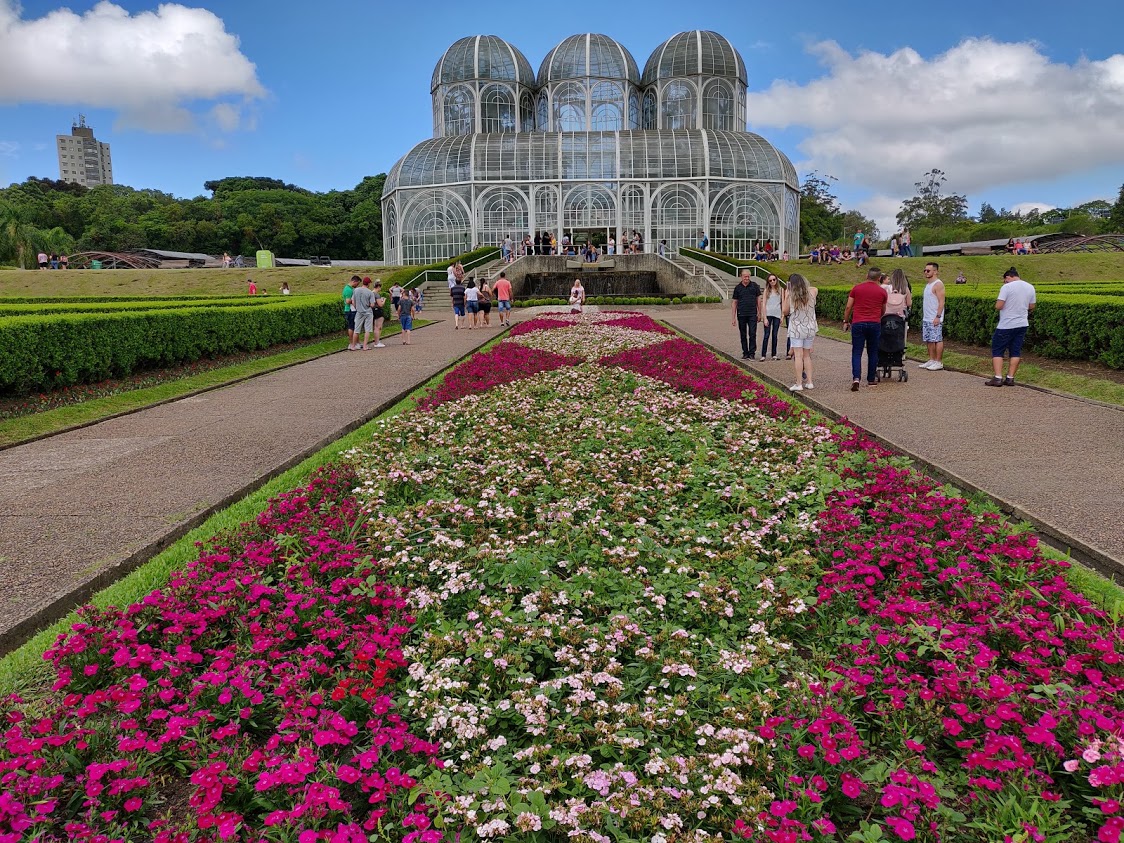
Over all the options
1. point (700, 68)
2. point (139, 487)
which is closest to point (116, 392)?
point (139, 487)

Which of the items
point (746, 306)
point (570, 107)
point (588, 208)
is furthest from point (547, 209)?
point (746, 306)

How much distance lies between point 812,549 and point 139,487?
499 centimetres

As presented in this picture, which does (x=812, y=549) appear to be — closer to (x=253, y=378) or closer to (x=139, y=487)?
(x=139, y=487)

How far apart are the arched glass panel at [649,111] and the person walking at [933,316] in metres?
43.9

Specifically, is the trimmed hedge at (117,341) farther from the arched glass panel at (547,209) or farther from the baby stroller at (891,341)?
the arched glass panel at (547,209)

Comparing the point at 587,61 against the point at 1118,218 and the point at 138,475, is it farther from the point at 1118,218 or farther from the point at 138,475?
the point at 138,475

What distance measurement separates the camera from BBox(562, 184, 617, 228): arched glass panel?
44094 millimetres

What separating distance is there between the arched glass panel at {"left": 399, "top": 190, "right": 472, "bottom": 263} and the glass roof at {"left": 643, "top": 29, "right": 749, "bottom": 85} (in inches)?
701

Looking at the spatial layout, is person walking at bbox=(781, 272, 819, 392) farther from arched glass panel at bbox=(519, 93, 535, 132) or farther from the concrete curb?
arched glass panel at bbox=(519, 93, 535, 132)

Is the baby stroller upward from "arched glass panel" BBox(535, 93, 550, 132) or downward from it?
downward

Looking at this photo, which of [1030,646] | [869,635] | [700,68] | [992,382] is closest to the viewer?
[1030,646]

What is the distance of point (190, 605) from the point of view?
3766mm

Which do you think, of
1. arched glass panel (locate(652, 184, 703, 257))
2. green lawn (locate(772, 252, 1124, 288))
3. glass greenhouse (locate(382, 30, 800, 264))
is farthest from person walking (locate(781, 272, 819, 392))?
arched glass panel (locate(652, 184, 703, 257))

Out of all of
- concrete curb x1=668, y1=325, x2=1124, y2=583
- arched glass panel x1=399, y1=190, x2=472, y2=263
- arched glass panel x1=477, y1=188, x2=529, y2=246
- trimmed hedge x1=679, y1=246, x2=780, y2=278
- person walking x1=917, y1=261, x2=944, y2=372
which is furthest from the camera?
arched glass panel x1=399, y1=190, x2=472, y2=263
